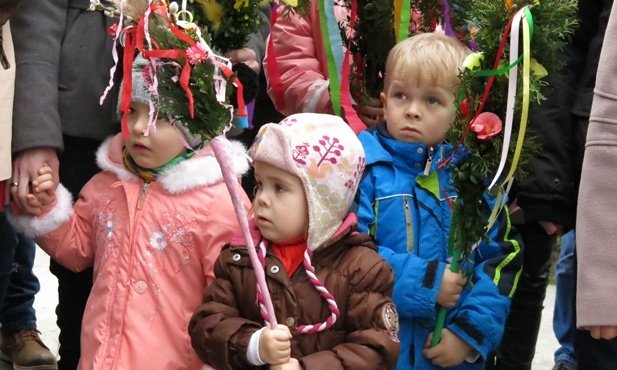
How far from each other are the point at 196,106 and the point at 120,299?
2.98 feet

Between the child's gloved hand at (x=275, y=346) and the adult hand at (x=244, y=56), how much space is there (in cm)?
97

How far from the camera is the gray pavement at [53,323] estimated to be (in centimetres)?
564

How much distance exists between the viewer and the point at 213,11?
3.60 metres

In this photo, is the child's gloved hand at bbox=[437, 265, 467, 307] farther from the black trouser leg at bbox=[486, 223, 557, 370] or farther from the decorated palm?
the black trouser leg at bbox=[486, 223, 557, 370]

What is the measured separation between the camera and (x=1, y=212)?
3.99 meters

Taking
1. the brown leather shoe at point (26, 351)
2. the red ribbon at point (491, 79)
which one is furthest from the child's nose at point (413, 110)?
the brown leather shoe at point (26, 351)

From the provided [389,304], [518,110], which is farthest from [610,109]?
[389,304]

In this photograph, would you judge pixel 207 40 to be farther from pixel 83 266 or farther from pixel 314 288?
pixel 83 266

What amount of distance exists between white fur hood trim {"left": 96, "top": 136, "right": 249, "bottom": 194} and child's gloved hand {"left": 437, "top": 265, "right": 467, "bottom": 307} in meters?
0.76

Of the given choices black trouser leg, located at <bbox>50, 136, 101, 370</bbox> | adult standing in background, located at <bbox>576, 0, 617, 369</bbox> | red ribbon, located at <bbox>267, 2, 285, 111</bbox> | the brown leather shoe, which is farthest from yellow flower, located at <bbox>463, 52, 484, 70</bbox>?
the brown leather shoe

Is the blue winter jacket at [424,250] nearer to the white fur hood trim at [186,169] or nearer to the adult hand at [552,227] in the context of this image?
the adult hand at [552,227]

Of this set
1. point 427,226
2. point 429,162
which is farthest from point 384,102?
point 427,226

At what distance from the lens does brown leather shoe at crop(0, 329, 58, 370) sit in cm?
492

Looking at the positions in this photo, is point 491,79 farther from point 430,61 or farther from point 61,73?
point 61,73
